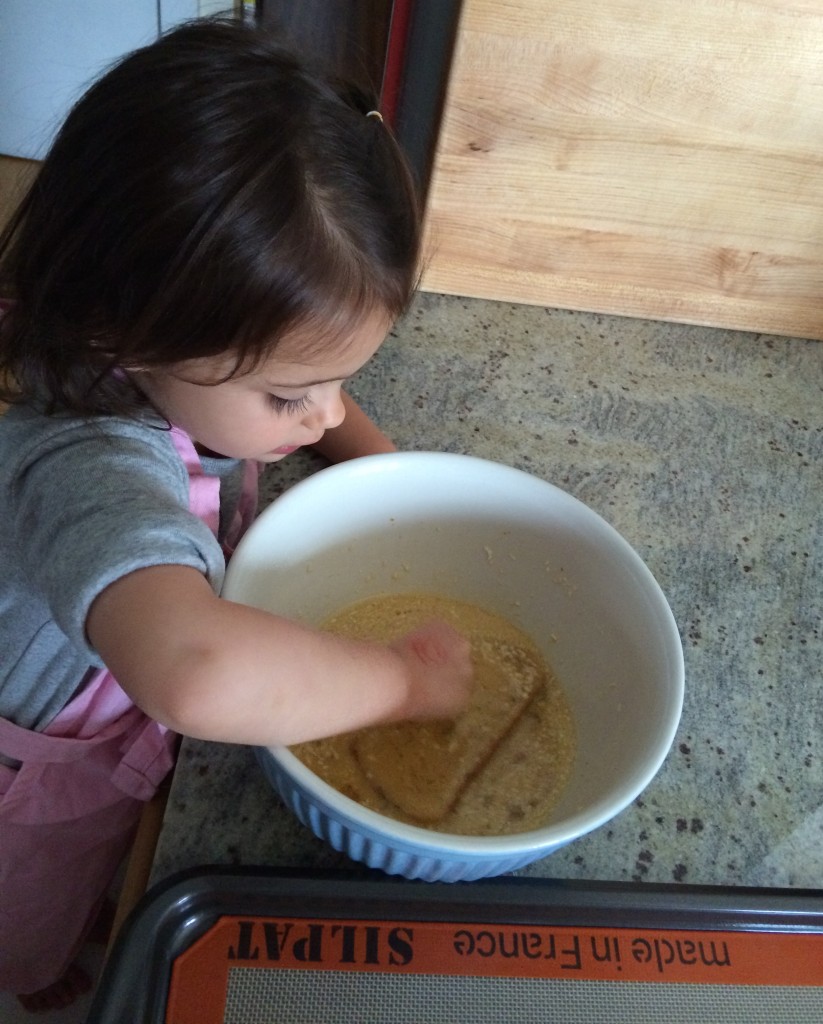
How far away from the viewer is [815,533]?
79 centimetres

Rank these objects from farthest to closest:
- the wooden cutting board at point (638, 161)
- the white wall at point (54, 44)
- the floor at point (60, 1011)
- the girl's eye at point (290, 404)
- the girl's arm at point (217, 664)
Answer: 1. the white wall at point (54, 44)
2. the floor at point (60, 1011)
3. the wooden cutting board at point (638, 161)
4. the girl's eye at point (290, 404)
5. the girl's arm at point (217, 664)

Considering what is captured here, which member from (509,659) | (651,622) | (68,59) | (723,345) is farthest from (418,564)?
(68,59)

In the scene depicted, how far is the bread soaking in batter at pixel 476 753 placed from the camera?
537 millimetres

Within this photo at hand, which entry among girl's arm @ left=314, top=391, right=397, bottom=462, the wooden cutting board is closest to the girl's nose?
girl's arm @ left=314, top=391, right=397, bottom=462

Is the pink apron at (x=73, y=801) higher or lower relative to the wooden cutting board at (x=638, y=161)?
lower

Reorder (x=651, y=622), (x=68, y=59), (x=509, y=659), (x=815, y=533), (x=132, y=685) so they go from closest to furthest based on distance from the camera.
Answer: (x=132, y=685) → (x=651, y=622) → (x=509, y=659) → (x=815, y=533) → (x=68, y=59)

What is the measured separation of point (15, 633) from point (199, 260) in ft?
0.99

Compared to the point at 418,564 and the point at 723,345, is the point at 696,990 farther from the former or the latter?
the point at 723,345

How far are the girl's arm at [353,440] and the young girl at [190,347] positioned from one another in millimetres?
141

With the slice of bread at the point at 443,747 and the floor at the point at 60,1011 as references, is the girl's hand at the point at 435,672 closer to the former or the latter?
the slice of bread at the point at 443,747

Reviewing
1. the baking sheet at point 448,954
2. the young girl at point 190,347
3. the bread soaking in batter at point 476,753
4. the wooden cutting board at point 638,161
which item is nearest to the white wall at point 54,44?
the wooden cutting board at point 638,161

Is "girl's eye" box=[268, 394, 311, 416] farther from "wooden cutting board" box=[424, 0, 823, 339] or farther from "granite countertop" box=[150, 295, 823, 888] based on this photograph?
"wooden cutting board" box=[424, 0, 823, 339]

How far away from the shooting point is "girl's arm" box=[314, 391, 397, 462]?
71 cm

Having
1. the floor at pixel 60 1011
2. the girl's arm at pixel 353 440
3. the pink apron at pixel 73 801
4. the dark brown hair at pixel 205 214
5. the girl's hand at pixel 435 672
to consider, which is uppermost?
the dark brown hair at pixel 205 214
